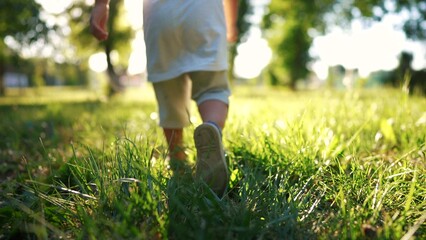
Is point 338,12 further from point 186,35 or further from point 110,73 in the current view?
point 186,35

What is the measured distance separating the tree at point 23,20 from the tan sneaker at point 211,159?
7.74 m

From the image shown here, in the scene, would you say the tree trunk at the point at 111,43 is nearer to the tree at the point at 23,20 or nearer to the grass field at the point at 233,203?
the tree at the point at 23,20

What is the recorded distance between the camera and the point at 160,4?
2066mm

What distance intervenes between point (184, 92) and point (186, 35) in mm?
433

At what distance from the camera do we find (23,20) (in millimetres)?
8648

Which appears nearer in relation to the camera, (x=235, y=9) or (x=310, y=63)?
(x=235, y=9)

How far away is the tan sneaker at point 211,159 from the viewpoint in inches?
62.3

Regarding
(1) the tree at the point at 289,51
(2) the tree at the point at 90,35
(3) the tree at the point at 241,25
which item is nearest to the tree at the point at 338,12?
(3) the tree at the point at 241,25

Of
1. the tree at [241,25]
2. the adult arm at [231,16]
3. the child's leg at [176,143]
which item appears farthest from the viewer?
the tree at [241,25]

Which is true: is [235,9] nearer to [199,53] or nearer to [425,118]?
[199,53]

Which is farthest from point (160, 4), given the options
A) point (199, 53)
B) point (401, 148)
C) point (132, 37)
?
point (132, 37)

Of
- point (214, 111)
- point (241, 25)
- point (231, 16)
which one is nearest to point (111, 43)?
point (241, 25)

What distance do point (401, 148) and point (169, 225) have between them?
180 centimetres

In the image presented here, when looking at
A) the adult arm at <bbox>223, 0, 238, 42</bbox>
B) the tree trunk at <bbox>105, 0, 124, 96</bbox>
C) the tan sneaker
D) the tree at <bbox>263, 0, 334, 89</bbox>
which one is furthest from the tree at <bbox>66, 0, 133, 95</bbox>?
the tan sneaker
